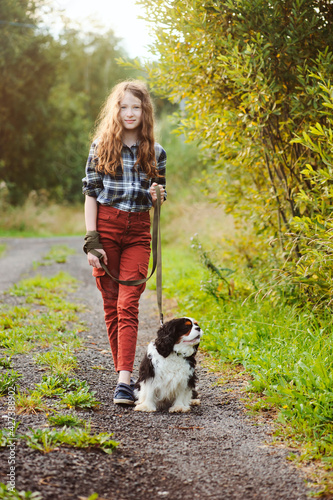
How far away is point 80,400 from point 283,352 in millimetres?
1656

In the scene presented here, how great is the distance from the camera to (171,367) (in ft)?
11.1

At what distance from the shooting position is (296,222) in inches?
175

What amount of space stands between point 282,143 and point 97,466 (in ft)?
12.3

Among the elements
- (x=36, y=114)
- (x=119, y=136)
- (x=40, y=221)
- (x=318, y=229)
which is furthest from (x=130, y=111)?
(x=36, y=114)

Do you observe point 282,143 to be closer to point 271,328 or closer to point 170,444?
point 271,328

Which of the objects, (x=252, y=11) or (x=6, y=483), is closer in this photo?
(x=6, y=483)

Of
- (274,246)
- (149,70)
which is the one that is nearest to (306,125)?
(274,246)

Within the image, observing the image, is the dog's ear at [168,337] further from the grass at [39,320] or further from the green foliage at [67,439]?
the grass at [39,320]

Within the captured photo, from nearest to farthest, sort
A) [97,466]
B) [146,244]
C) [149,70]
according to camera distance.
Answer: [97,466]
[146,244]
[149,70]

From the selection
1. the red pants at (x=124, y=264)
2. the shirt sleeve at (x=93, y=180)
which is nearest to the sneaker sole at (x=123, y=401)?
the red pants at (x=124, y=264)

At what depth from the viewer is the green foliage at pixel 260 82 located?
4520mm

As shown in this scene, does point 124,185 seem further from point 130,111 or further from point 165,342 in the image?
point 165,342

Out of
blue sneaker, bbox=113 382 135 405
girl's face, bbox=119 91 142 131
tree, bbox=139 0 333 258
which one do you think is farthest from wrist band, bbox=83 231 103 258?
tree, bbox=139 0 333 258

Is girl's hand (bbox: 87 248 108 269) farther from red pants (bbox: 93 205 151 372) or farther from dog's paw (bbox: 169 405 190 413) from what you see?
dog's paw (bbox: 169 405 190 413)
